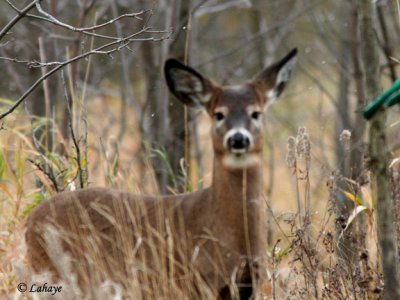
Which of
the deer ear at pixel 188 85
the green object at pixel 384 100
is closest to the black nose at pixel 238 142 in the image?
the deer ear at pixel 188 85

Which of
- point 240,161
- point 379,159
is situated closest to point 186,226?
point 240,161

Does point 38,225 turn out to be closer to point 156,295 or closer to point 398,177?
point 156,295

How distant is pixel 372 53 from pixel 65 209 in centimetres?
257

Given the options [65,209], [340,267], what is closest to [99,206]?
[65,209]

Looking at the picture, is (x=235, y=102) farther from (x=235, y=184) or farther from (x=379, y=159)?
(x=379, y=159)

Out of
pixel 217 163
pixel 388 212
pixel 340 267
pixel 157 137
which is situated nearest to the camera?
pixel 388 212

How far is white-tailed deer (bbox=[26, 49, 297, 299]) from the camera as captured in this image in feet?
18.6

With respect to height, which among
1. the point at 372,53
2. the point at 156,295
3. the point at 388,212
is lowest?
the point at 156,295

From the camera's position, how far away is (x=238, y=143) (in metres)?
5.99

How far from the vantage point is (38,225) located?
6.08 meters

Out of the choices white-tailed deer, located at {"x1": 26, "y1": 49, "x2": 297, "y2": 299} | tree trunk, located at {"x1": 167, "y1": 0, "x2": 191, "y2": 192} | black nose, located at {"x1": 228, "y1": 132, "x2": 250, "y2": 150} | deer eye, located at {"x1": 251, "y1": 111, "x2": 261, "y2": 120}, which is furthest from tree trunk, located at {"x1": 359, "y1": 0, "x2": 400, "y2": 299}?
tree trunk, located at {"x1": 167, "y1": 0, "x2": 191, "y2": 192}

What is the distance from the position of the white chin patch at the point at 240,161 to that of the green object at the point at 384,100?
2.22m

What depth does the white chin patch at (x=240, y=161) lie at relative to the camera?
611cm

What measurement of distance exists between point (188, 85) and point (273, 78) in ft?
1.79
